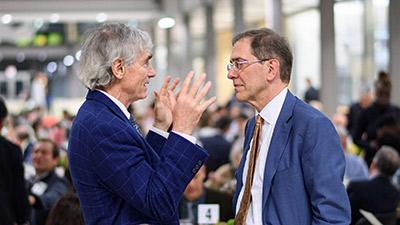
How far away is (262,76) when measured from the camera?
10.5ft

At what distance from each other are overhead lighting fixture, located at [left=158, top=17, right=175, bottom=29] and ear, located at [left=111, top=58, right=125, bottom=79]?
63.1 feet

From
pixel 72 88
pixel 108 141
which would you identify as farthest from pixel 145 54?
pixel 72 88

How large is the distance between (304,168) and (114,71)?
27.1 inches

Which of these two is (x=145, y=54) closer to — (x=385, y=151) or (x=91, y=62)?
(x=91, y=62)

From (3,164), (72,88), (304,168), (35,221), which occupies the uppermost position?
(304,168)

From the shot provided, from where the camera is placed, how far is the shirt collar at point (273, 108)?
323 centimetres

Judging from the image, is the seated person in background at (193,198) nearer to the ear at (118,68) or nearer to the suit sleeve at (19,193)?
the suit sleeve at (19,193)

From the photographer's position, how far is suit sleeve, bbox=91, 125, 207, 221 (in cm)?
285

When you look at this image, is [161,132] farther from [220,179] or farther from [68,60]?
[68,60]

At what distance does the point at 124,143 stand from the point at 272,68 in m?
0.60

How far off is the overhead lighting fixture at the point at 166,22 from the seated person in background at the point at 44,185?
14535 mm

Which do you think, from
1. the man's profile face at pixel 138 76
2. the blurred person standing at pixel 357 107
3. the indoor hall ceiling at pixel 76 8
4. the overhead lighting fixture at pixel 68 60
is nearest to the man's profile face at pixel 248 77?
the man's profile face at pixel 138 76

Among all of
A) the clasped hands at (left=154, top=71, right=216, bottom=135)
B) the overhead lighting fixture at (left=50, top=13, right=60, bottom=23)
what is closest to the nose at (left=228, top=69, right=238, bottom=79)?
the clasped hands at (left=154, top=71, right=216, bottom=135)

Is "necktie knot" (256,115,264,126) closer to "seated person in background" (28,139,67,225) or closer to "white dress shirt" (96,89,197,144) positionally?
"white dress shirt" (96,89,197,144)
